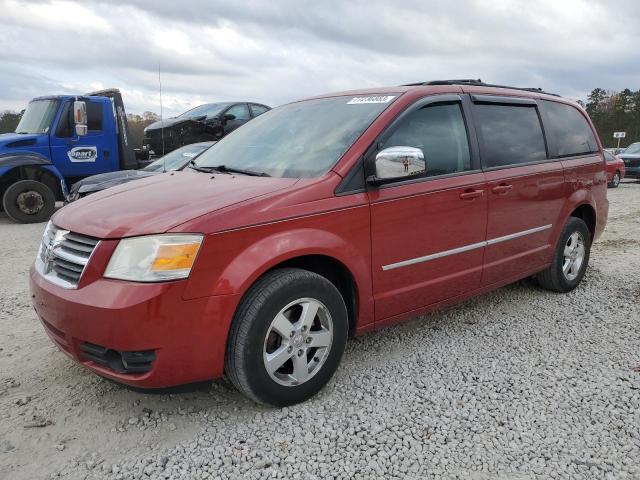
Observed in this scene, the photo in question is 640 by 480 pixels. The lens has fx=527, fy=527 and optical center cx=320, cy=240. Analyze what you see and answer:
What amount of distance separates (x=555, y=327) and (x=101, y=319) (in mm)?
3178

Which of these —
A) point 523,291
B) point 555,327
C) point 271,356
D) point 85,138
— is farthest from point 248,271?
point 85,138

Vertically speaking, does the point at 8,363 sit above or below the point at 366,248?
below

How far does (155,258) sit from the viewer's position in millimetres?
2357

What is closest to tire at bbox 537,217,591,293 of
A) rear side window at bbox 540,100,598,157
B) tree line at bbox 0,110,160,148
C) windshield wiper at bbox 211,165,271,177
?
rear side window at bbox 540,100,598,157

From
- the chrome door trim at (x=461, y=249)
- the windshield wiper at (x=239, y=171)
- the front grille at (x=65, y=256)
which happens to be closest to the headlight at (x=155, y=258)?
the front grille at (x=65, y=256)

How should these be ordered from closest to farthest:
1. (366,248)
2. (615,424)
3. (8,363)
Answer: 1. (615,424)
2. (366,248)
3. (8,363)

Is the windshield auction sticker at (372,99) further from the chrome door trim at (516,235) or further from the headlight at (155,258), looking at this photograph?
the headlight at (155,258)

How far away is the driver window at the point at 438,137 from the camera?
327cm

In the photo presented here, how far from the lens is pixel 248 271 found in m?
2.50

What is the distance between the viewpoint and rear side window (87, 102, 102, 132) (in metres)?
9.58

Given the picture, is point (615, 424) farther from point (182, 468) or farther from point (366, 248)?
point (182, 468)

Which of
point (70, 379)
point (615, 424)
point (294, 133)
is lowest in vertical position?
point (615, 424)

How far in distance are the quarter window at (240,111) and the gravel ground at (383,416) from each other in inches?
370

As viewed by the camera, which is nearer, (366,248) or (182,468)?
(182,468)
